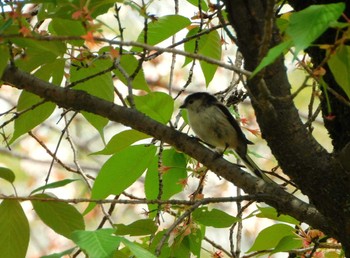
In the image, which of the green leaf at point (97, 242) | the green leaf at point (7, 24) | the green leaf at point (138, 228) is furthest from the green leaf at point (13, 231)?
the green leaf at point (7, 24)

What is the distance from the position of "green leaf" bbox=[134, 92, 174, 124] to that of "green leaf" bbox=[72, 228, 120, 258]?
2.11ft

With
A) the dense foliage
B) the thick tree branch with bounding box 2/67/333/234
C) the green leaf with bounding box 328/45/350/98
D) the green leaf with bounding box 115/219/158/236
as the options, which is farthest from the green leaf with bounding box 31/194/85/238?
the green leaf with bounding box 328/45/350/98

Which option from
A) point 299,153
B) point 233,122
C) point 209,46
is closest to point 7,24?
point 299,153

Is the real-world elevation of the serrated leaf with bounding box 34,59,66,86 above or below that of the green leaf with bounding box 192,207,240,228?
above

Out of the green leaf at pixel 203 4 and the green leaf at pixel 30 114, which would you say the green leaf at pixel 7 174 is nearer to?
the green leaf at pixel 30 114

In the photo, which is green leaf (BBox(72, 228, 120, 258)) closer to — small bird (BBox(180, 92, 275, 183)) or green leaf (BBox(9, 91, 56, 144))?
green leaf (BBox(9, 91, 56, 144))

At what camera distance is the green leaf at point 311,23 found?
1.13 meters

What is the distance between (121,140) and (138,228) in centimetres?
35

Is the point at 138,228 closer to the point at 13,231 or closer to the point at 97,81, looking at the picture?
the point at 13,231

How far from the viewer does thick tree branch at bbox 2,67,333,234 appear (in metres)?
1.80

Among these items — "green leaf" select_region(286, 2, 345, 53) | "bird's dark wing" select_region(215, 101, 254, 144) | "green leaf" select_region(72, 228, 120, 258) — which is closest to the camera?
"green leaf" select_region(286, 2, 345, 53)

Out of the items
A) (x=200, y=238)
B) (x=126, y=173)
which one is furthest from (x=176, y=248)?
(x=126, y=173)

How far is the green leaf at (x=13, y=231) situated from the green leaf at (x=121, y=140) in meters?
0.41

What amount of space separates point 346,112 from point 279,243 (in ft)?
1.49
